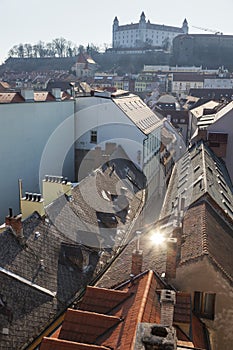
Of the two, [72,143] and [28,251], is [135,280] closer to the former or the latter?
[28,251]

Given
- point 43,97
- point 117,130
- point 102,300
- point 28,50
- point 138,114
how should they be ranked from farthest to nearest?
1. point 28,50
2. point 138,114
3. point 117,130
4. point 43,97
5. point 102,300

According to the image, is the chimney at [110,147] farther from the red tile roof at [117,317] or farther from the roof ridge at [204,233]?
the red tile roof at [117,317]

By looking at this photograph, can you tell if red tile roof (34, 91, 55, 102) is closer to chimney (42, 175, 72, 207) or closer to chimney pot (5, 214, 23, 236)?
chimney (42, 175, 72, 207)

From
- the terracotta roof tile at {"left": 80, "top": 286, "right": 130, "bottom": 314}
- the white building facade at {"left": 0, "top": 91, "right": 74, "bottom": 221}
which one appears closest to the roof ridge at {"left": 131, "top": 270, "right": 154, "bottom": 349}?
the terracotta roof tile at {"left": 80, "top": 286, "right": 130, "bottom": 314}

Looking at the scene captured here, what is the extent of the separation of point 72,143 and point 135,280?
1965 centimetres

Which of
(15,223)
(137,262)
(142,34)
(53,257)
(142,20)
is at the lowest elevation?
(53,257)

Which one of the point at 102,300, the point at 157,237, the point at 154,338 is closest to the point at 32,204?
the point at 157,237

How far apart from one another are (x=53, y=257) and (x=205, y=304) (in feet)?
19.3

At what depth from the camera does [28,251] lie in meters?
12.8

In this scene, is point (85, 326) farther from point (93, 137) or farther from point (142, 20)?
point (142, 20)

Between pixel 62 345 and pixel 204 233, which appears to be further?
pixel 204 233

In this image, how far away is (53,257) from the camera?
44.2 ft

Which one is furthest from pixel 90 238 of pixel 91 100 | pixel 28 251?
pixel 91 100

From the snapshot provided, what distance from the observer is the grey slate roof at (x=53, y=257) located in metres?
10.8
